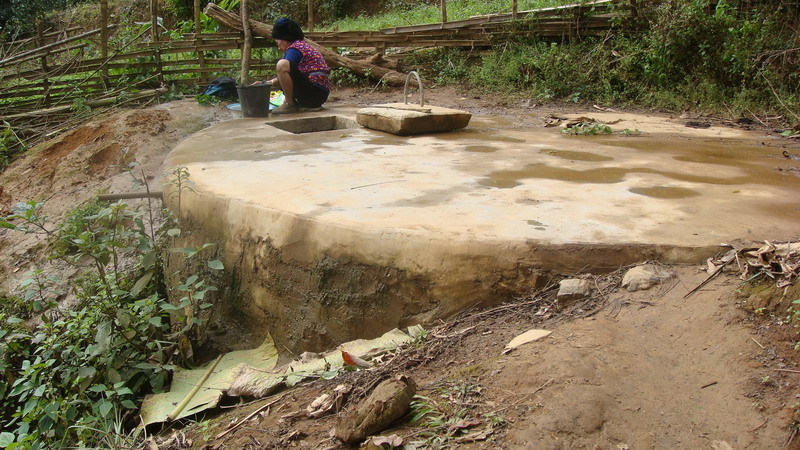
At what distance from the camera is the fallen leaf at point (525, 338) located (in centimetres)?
237

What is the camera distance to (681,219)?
292cm

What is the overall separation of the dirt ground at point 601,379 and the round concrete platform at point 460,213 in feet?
0.59

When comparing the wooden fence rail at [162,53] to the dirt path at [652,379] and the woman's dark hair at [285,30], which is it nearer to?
the woman's dark hair at [285,30]

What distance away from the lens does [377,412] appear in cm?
200

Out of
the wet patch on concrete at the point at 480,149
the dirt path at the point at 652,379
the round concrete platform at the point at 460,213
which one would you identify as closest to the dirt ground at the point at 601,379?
the dirt path at the point at 652,379

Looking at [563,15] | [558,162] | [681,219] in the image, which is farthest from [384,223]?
[563,15]

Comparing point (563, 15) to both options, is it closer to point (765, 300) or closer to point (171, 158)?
point (171, 158)

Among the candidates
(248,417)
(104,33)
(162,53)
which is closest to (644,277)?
(248,417)

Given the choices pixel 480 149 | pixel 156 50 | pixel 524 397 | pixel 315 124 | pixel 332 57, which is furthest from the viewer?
pixel 332 57

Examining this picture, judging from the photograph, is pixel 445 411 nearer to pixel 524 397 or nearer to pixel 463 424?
pixel 463 424

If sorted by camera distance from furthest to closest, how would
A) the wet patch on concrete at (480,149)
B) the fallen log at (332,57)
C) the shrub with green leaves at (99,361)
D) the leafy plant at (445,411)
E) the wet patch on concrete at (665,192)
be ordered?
1. the fallen log at (332,57)
2. the wet patch on concrete at (480,149)
3. the wet patch on concrete at (665,192)
4. the shrub with green leaves at (99,361)
5. the leafy plant at (445,411)

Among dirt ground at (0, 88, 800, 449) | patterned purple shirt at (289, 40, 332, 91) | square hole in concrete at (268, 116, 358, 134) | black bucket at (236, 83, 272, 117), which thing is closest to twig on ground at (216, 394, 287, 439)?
dirt ground at (0, 88, 800, 449)

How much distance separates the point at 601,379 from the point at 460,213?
1183 millimetres

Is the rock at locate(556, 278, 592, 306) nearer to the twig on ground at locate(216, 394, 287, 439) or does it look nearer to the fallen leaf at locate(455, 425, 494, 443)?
the fallen leaf at locate(455, 425, 494, 443)
